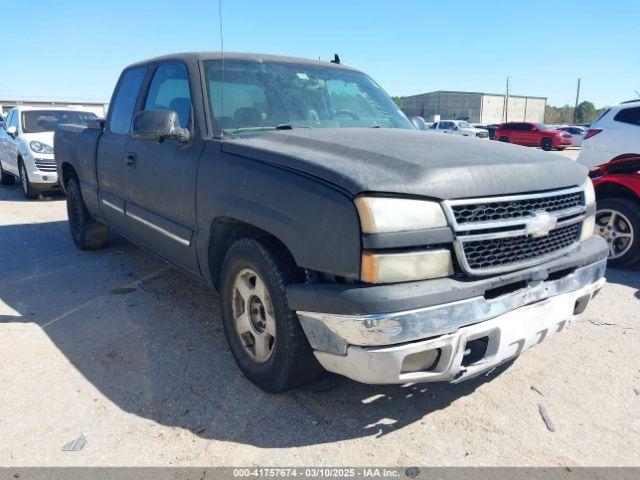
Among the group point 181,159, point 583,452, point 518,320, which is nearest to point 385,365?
point 518,320

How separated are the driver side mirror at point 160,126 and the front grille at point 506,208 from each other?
191 centimetres

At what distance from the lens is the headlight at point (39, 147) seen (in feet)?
31.5

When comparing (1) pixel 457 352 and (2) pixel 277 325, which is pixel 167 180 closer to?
(2) pixel 277 325

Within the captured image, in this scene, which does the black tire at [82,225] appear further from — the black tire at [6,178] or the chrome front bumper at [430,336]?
the black tire at [6,178]

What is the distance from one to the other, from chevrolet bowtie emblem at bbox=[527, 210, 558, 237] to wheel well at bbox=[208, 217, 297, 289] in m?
1.23

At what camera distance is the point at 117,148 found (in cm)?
453

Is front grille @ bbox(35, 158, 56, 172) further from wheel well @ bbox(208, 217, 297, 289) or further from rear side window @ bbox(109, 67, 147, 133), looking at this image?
wheel well @ bbox(208, 217, 297, 289)

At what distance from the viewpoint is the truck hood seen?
2314 millimetres

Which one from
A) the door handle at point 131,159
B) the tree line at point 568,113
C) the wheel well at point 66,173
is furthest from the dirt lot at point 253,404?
the tree line at point 568,113

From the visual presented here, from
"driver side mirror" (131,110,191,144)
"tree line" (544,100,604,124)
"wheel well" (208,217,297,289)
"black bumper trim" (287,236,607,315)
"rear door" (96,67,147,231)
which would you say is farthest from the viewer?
"tree line" (544,100,604,124)

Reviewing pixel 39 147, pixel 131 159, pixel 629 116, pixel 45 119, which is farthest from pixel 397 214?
pixel 45 119

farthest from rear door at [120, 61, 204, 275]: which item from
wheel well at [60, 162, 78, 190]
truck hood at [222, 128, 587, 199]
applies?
wheel well at [60, 162, 78, 190]

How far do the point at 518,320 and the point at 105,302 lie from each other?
341cm

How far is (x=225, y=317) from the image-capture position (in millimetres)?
3180
